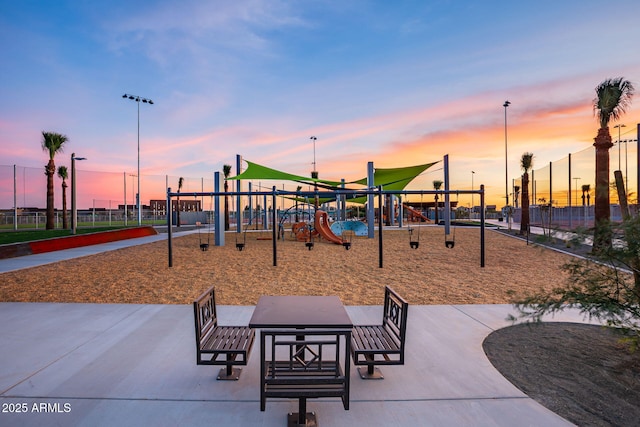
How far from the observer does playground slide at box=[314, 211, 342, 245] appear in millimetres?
18344

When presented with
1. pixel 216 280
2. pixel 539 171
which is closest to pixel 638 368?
pixel 216 280

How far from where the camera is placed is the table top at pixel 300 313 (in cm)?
298

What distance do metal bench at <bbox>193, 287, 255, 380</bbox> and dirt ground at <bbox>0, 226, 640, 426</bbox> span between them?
2819 millimetres

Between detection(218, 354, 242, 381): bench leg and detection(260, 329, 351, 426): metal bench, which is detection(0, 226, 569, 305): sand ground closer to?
detection(218, 354, 242, 381): bench leg

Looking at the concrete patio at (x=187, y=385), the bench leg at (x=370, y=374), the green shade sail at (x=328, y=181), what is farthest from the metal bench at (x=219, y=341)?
the green shade sail at (x=328, y=181)

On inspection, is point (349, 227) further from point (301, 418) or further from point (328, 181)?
point (301, 418)

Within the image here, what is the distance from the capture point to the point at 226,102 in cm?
1952

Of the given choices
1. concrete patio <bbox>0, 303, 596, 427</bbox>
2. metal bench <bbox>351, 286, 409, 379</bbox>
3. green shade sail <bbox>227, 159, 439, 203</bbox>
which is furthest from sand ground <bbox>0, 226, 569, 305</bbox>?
green shade sail <bbox>227, 159, 439, 203</bbox>

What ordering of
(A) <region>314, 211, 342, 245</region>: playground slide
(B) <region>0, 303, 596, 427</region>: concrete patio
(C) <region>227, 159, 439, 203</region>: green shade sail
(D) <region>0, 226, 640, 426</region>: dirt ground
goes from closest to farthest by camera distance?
(B) <region>0, 303, 596, 427</region>: concrete patio < (D) <region>0, 226, 640, 426</region>: dirt ground < (A) <region>314, 211, 342, 245</region>: playground slide < (C) <region>227, 159, 439, 203</region>: green shade sail

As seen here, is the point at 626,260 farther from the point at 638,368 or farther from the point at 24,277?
the point at 24,277

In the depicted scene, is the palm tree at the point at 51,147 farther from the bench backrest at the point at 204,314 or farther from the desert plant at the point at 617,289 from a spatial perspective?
the desert plant at the point at 617,289

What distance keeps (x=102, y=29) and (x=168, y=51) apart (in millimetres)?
2398

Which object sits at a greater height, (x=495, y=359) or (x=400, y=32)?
(x=400, y=32)

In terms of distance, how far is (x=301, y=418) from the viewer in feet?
8.80
